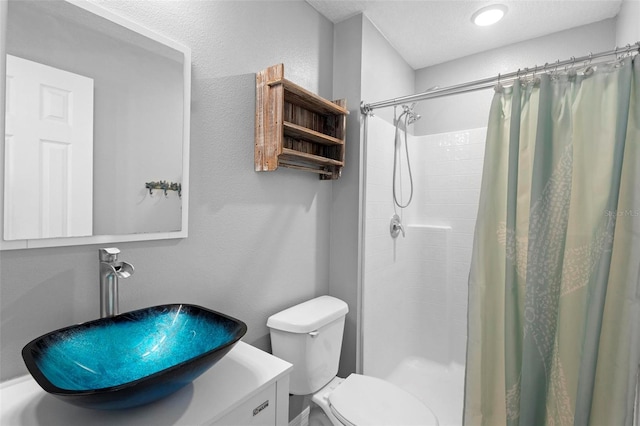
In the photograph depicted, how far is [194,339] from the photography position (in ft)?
3.65

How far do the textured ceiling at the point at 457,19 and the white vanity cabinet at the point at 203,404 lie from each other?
6.39 ft

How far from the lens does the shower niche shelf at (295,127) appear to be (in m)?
1.50

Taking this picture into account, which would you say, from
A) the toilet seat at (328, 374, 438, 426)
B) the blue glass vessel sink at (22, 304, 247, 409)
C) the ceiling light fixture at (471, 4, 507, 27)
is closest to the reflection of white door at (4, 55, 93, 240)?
the blue glass vessel sink at (22, 304, 247, 409)

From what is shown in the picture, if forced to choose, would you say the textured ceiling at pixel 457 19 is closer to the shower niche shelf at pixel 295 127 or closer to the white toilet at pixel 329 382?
the shower niche shelf at pixel 295 127

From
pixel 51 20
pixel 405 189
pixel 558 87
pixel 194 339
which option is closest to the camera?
pixel 51 20

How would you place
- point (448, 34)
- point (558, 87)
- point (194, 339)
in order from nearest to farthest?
point (194, 339), point (558, 87), point (448, 34)

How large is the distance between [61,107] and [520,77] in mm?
1756

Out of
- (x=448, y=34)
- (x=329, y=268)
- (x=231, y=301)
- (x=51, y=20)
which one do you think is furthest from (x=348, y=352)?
(x=448, y=34)

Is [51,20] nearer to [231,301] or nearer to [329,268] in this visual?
[231,301]

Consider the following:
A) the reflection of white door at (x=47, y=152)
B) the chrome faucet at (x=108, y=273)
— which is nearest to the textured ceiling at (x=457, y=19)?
the reflection of white door at (x=47, y=152)

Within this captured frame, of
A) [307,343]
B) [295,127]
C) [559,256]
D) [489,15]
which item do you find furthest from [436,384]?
[489,15]

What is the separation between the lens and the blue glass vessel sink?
73cm

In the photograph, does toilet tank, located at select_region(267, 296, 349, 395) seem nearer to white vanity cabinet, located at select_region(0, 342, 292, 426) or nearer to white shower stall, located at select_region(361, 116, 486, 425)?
white vanity cabinet, located at select_region(0, 342, 292, 426)

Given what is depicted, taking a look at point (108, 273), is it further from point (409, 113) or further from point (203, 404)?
point (409, 113)
